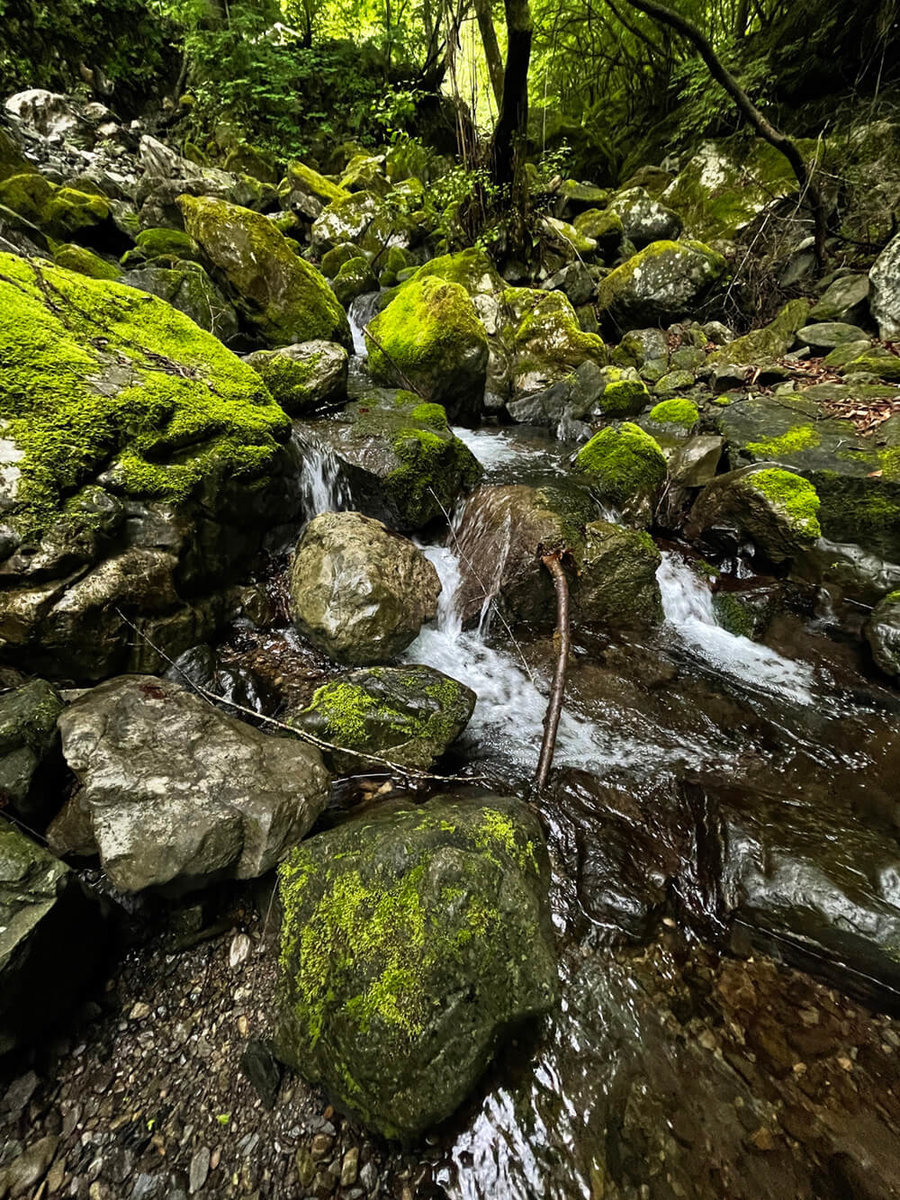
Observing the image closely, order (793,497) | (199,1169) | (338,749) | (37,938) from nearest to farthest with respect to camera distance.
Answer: (199,1169)
(37,938)
(338,749)
(793,497)

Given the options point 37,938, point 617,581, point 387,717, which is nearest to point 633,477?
point 617,581

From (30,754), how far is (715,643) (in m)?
5.06

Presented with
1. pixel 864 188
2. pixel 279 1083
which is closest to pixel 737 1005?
pixel 279 1083

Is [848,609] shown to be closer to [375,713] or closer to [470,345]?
[375,713]

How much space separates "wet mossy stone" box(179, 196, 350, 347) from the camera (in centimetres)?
645

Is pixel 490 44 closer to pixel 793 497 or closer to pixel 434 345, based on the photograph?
pixel 434 345

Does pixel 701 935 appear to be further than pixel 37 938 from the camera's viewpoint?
Yes

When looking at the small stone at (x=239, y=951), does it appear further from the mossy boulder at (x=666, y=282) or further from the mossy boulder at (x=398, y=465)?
the mossy boulder at (x=666, y=282)

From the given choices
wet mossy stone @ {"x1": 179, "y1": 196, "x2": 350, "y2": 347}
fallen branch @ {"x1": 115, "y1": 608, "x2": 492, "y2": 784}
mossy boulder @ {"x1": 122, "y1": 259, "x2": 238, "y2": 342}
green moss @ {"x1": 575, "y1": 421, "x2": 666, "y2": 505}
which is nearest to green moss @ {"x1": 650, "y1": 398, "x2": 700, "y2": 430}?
A: green moss @ {"x1": 575, "y1": 421, "x2": 666, "y2": 505}

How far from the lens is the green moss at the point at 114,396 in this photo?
3.02m

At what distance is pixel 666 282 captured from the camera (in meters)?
9.59

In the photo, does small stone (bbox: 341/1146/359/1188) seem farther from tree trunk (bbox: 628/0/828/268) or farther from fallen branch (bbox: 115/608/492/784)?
tree trunk (bbox: 628/0/828/268)

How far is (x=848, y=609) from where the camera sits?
14.6 feet

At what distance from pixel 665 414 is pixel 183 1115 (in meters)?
8.07
